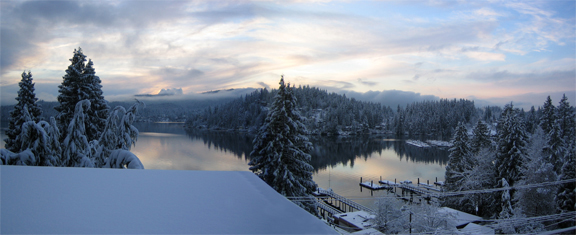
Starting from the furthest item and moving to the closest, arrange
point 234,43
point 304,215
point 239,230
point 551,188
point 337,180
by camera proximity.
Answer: point 234,43 < point 337,180 < point 551,188 < point 304,215 < point 239,230

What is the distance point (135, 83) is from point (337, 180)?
21.6 m

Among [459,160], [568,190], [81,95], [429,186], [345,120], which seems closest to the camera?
[81,95]

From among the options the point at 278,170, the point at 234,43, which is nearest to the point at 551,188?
the point at 278,170

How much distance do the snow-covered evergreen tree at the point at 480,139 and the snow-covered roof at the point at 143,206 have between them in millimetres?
25498

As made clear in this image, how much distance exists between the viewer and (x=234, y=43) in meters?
A: 38.3

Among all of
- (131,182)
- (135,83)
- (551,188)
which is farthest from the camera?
(135,83)

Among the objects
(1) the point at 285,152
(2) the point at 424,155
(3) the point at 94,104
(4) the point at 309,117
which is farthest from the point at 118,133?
(4) the point at 309,117

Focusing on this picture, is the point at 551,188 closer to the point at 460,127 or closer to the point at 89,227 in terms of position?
the point at 460,127

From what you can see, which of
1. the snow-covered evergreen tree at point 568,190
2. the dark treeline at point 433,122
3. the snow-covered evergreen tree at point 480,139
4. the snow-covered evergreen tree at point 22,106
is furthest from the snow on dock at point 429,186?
the dark treeline at point 433,122

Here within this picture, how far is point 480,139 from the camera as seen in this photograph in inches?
920

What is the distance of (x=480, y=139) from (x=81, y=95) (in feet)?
88.5

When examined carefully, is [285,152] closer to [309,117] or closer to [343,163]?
[343,163]

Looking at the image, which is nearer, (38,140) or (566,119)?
(38,140)

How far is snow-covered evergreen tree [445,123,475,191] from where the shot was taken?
21766 millimetres
